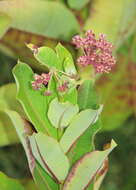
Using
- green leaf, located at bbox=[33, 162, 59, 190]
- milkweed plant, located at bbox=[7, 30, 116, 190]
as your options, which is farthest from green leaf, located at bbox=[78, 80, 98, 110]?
green leaf, located at bbox=[33, 162, 59, 190]

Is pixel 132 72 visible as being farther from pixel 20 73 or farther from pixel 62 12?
pixel 20 73

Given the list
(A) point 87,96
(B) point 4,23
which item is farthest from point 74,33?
(A) point 87,96

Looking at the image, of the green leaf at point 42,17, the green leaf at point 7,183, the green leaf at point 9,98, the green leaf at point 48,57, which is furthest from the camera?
the green leaf at point 42,17

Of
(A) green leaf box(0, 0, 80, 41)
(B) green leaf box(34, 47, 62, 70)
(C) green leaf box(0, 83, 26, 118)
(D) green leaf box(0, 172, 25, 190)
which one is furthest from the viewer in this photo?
(A) green leaf box(0, 0, 80, 41)

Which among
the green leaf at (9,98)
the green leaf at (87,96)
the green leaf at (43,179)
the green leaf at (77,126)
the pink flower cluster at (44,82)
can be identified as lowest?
the green leaf at (43,179)

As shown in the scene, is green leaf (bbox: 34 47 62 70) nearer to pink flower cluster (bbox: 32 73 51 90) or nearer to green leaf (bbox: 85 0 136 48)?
pink flower cluster (bbox: 32 73 51 90)

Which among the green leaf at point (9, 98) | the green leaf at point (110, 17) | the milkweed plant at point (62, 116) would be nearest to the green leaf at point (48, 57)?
the milkweed plant at point (62, 116)

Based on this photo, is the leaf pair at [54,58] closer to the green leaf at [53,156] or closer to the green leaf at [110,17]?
the green leaf at [53,156]

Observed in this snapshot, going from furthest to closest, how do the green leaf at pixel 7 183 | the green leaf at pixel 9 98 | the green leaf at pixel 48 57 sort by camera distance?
the green leaf at pixel 9 98, the green leaf at pixel 7 183, the green leaf at pixel 48 57
